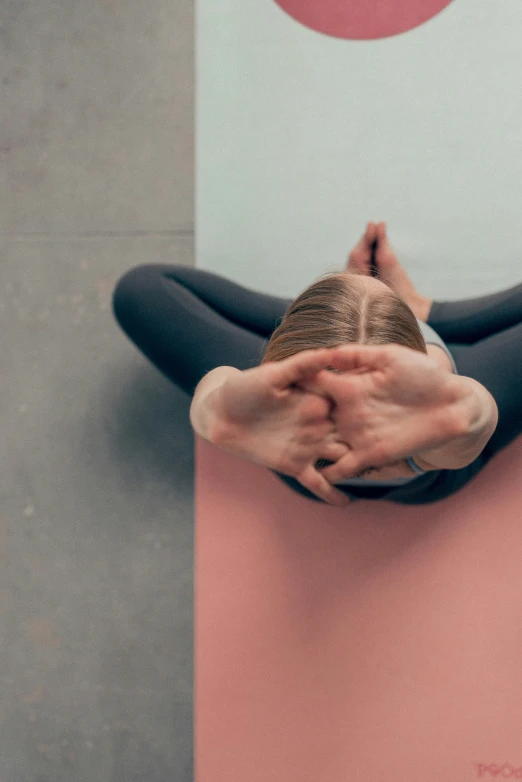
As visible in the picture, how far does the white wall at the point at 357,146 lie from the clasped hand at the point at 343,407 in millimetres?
491

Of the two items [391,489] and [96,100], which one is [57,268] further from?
[391,489]

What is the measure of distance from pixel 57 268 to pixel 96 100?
29cm

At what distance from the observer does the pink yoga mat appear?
988mm

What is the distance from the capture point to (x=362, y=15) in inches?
43.6

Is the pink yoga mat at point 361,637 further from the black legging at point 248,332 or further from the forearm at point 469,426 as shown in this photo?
the forearm at point 469,426

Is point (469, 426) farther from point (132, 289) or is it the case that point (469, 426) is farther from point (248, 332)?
point (132, 289)

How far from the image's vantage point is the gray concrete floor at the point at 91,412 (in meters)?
1.09

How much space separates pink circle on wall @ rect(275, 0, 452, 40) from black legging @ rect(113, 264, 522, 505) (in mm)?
455

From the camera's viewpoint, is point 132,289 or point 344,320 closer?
point 344,320

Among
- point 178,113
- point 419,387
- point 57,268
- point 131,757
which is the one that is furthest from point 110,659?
point 178,113

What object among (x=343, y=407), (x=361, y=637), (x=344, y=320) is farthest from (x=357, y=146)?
(x=361, y=637)

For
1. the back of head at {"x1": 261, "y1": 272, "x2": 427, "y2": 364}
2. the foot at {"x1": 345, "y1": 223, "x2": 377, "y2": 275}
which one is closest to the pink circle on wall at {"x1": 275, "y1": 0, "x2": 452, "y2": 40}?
the foot at {"x1": 345, "y1": 223, "x2": 377, "y2": 275}

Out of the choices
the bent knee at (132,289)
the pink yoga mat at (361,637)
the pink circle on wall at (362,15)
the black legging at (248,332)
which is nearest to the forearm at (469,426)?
the black legging at (248,332)

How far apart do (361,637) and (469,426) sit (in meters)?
0.52
